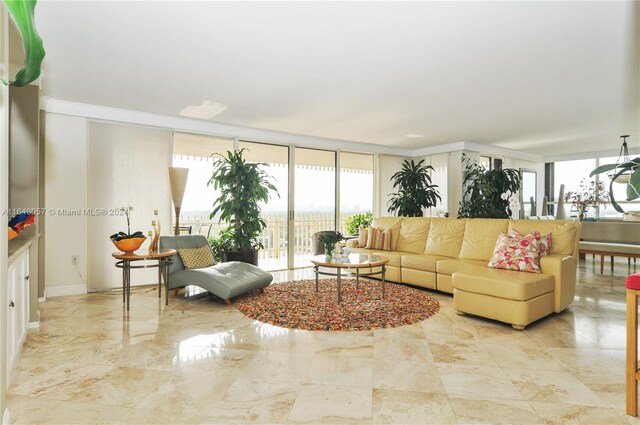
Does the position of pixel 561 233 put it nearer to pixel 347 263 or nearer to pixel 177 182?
pixel 347 263

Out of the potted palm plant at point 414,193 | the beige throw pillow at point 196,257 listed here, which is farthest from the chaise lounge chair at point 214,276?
the potted palm plant at point 414,193

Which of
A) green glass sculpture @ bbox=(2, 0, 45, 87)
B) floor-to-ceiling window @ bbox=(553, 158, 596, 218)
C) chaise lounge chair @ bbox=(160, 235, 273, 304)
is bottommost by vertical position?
chaise lounge chair @ bbox=(160, 235, 273, 304)

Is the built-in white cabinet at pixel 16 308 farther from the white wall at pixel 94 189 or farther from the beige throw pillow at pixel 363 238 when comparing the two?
the beige throw pillow at pixel 363 238

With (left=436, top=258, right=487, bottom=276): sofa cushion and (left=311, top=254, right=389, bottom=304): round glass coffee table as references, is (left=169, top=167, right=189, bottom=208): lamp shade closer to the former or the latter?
(left=311, top=254, right=389, bottom=304): round glass coffee table

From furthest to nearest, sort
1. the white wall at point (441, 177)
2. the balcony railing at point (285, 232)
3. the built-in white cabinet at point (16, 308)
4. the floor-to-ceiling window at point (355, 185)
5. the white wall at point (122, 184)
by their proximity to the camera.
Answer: the white wall at point (441, 177), the floor-to-ceiling window at point (355, 185), the balcony railing at point (285, 232), the white wall at point (122, 184), the built-in white cabinet at point (16, 308)

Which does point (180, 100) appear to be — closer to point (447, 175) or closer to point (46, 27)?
point (46, 27)

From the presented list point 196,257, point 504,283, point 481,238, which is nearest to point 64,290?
point 196,257

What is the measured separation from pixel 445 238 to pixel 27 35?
16.5 feet

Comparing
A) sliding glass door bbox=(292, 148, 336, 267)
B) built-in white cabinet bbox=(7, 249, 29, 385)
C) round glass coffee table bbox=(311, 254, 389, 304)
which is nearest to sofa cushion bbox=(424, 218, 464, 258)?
round glass coffee table bbox=(311, 254, 389, 304)

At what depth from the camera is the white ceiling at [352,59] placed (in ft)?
8.19

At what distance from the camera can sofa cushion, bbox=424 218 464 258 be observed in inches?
197

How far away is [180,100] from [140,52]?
4.50 feet

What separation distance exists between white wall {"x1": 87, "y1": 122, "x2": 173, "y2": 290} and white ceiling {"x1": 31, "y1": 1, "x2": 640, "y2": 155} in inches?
17.8

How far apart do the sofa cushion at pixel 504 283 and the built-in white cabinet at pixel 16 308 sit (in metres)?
3.59
